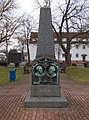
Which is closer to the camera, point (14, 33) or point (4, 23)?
point (4, 23)

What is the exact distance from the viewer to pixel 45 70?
1049cm

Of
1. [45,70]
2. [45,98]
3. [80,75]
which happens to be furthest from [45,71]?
[80,75]

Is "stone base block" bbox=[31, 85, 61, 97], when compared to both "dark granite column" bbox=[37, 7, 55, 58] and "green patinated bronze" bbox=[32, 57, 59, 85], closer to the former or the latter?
"green patinated bronze" bbox=[32, 57, 59, 85]

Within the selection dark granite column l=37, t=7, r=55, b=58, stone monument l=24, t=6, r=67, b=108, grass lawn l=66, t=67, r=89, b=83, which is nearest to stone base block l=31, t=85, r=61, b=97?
stone monument l=24, t=6, r=67, b=108

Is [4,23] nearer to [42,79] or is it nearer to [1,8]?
[1,8]

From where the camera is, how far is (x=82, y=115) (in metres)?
8.09

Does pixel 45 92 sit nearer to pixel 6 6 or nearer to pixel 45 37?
pixel 45 37

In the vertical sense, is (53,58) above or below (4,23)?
below

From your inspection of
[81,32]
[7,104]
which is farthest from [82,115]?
[81,32]

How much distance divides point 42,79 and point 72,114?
2.61m

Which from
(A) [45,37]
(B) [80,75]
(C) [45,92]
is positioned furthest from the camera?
(B) [80,75]

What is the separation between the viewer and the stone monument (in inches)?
403

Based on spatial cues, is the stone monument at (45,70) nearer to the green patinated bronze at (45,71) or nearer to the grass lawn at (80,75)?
the green patinated bronze at (45,71)

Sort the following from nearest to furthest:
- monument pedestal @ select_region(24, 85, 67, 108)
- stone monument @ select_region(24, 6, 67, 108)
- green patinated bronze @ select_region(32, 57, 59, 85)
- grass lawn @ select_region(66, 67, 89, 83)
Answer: monument pedestal @ select_region(24, 85, 67, 108), stone monument @ select_region(24, 6, 67, 108), green patinated bronze @ select_region(32, 57, 59, 85), grass lawn @ select_region(66, 67, 89, 83)
